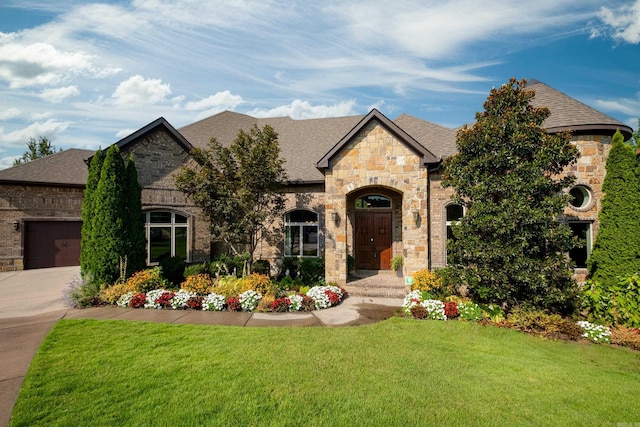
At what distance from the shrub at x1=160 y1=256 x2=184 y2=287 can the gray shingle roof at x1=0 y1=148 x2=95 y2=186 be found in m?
7.21

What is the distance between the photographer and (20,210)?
13188 mm

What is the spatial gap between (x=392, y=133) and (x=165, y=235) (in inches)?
407

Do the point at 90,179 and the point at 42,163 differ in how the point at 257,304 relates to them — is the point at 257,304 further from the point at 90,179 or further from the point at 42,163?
the point at 42,163

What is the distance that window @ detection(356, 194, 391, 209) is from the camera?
43.8 feet

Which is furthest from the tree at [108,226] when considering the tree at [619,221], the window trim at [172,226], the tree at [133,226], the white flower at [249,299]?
the tree at [619,221]

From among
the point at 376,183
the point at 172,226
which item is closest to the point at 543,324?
the point at 376,183

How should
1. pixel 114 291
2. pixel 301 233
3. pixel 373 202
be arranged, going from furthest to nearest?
pixel 301 233
pixel 373 202
pixel 114 291

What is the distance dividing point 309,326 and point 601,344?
6.31 meters

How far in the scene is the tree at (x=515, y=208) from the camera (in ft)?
23.9

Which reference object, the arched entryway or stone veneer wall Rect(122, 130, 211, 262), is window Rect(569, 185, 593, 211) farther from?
stone veneer wall Rect(122, 130, 211, 262)

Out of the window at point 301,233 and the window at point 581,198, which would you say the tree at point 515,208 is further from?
the window at point 301,233

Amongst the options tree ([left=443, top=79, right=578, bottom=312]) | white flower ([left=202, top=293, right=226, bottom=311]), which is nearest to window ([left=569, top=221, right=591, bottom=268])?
tree ([left=443, top=79, right=578, bottom=312])

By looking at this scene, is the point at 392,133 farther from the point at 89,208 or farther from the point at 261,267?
the point at 89,208

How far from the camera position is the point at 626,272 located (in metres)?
7.46
